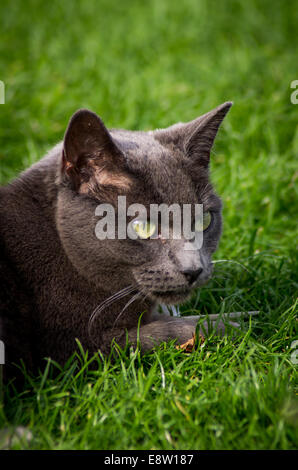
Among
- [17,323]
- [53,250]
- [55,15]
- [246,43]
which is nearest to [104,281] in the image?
[53,250]

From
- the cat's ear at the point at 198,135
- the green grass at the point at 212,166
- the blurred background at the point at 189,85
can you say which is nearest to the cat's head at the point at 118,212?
the cat's ear at the point at 198,135

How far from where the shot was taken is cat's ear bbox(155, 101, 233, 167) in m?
2.11

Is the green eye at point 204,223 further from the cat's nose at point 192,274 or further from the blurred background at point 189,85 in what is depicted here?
the blurred background at point 189,85

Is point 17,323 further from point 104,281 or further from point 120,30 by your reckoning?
point 120,30

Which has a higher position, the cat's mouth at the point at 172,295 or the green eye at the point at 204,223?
the green eye at the point at 204,223

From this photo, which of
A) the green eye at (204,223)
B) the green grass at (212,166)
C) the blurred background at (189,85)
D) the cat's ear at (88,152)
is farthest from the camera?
the blurred background at (189,85)

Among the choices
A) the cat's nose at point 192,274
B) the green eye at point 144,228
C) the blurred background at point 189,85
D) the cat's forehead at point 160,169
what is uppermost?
the blurred background at point 189,85

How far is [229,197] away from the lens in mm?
3152

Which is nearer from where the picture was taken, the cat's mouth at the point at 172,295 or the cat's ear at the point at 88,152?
the cat's ear at the point at 88,152

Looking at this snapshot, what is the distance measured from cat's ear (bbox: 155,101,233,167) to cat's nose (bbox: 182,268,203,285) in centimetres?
49

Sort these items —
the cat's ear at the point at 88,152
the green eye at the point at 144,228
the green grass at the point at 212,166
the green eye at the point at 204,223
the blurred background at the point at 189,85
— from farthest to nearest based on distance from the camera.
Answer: the blurred background at the point at 189,85, the green eye at the point at 204,223, the green eye at the point at 144,228, the cat's ear at the point at 88,152, the green grass at the point at 212,166

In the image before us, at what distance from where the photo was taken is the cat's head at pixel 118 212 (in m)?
1.90

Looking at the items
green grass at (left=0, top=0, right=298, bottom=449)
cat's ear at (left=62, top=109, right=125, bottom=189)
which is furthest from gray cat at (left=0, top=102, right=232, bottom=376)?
green grass at (left=0, top=0, right=298, bottom=449)

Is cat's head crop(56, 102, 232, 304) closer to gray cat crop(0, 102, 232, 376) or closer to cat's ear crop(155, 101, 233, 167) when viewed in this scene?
gray cat crop(0, 102, 232, 376)
